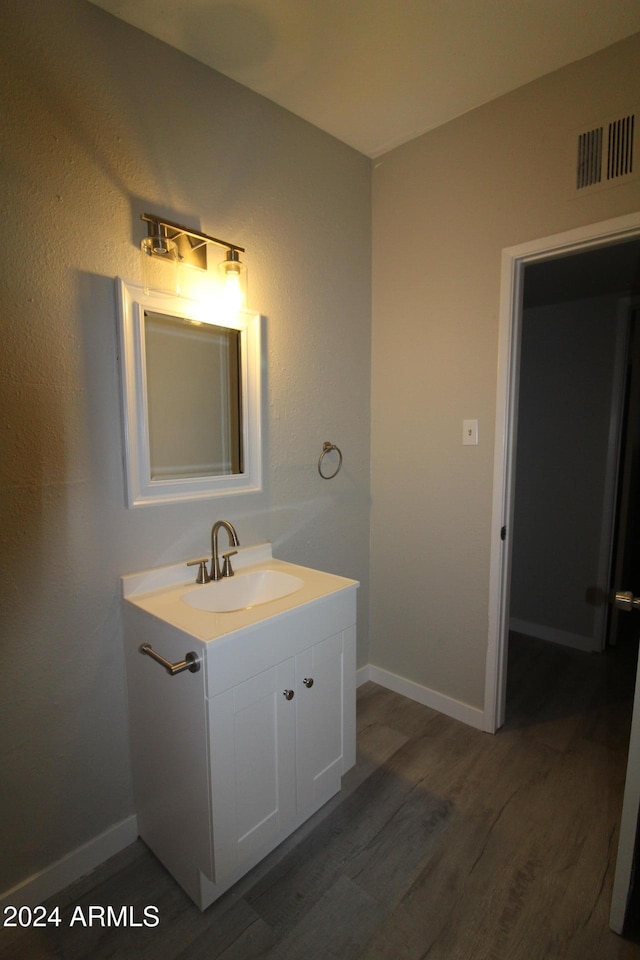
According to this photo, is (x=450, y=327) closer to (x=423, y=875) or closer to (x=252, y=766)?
(x=252, y=766)

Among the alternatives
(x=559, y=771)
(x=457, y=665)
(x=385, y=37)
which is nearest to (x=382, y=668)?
(x=457, y=665)

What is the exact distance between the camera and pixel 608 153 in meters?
1.49

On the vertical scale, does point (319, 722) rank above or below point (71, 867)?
above

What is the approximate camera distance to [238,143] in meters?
1.61

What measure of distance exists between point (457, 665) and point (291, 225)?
204cm

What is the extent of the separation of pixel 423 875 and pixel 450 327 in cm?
196

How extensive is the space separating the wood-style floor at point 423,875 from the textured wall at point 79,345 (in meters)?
0.35

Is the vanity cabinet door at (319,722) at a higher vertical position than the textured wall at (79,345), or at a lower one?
lower

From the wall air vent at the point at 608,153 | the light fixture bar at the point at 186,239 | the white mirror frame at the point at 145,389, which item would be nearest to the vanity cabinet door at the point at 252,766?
the white mirror frame at the point at 145,389

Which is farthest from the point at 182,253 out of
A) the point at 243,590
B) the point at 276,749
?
the point at 276,749

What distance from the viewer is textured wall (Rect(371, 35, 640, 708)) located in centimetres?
160

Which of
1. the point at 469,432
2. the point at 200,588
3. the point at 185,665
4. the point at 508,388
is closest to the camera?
the point at 185,665

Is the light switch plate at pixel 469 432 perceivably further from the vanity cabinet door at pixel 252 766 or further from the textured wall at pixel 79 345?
the vanity cabinet door at pixel 252 766

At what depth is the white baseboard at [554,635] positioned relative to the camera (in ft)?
9.09
